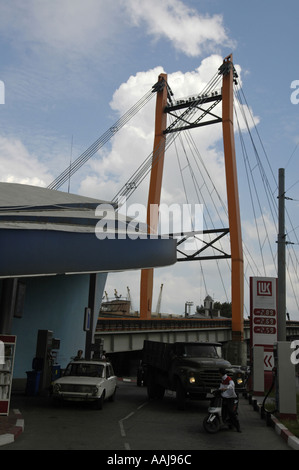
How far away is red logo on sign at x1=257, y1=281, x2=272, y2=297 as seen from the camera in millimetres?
22016

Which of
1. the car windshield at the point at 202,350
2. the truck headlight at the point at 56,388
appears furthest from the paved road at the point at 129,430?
the car windshield at the point at 202,350

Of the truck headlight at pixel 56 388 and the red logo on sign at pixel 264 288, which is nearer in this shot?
the truck headlight at pixel 56 388

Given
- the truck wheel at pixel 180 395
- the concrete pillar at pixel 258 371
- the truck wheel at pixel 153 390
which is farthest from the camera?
the concrete pillar at pixel 258 371

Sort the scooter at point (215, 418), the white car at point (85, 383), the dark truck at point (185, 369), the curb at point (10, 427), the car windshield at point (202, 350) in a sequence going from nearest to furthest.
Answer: the curb at point (10, 427) < the scooter at point (215, 418) < the white car at point (85, 383) < the dark truck at point (185, 369) < the car windshield at point (202, 350)

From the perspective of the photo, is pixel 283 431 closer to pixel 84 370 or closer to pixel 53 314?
pixel 84 370

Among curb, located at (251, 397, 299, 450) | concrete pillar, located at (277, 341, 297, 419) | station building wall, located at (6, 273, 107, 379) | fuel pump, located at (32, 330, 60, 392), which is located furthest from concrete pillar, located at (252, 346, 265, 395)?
station building wall, located at (6, 273, 107, 379)

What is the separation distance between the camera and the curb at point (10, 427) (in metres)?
9.45

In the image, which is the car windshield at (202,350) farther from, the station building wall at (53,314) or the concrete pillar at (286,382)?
the station building wall at (53,314)

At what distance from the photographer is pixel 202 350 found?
54.2 ft

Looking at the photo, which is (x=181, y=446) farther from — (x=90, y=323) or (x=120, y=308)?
(x=120, y=308)

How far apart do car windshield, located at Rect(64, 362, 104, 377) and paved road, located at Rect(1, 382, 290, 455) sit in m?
1.00

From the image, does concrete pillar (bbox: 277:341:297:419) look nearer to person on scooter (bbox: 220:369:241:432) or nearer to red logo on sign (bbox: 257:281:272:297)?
person on scooter (bbox: 220:369:241:432)

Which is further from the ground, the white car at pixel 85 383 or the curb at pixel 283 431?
the white car at pixel 85 383

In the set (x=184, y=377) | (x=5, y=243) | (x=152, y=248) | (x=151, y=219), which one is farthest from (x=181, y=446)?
(x=151, y=219)
